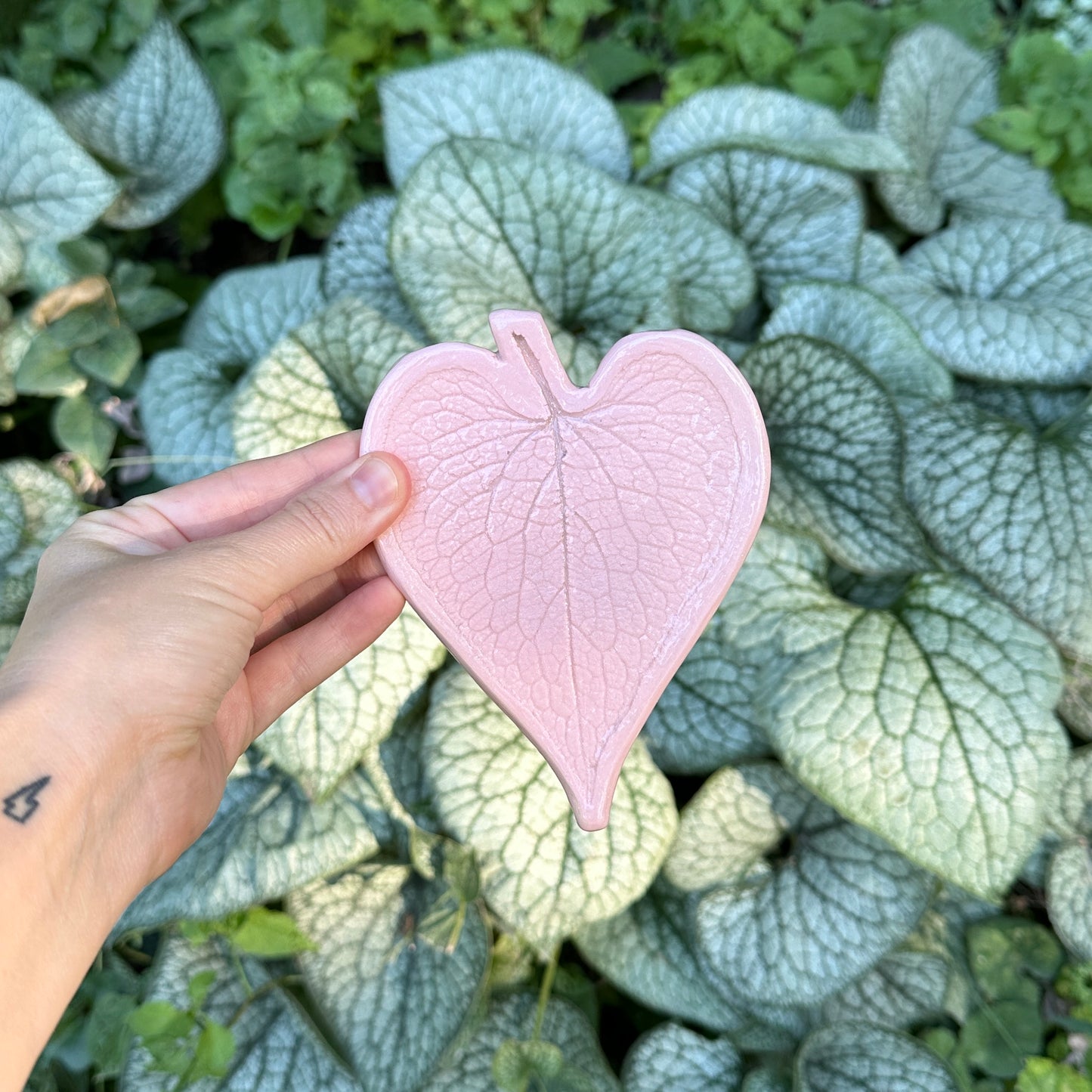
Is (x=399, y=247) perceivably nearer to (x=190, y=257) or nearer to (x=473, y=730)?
(x=473, y=730)

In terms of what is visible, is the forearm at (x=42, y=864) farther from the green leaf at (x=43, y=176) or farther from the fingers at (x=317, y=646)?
the green leaf at (x=43, y=176)

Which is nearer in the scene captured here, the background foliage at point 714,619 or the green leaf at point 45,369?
the background foliage at point 714,619

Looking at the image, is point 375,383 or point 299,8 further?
point 299,8

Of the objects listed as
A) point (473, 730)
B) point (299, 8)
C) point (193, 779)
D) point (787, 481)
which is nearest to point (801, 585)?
point (787, 481)

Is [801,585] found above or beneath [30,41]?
beneath

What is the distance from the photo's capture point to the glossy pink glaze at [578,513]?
0.76m

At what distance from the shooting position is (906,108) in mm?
1413

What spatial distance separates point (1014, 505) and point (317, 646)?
793 millimetres

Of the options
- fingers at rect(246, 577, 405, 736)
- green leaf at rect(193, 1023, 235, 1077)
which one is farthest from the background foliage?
fingers at rect(246, 577, 405, 736)

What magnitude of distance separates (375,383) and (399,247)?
0.20 m

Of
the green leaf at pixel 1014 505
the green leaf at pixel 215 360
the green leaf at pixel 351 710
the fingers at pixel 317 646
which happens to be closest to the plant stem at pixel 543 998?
the green leaf at pixel 351 710

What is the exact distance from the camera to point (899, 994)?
47.4 inches

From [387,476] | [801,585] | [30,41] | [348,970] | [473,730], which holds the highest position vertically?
[30,41]

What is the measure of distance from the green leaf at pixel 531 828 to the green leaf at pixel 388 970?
0.36 ft
